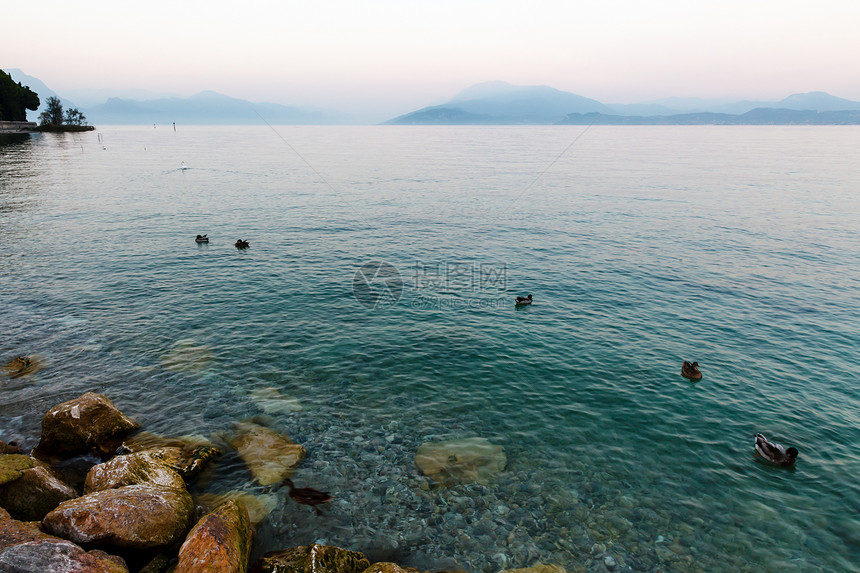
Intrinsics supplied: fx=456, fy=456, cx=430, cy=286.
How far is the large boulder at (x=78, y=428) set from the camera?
18547 mm

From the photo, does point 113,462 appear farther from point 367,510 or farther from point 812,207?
point 812,207

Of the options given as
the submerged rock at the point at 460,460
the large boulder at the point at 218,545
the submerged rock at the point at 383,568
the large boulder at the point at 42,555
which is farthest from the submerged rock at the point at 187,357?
the submerged rock at the point at 383,568

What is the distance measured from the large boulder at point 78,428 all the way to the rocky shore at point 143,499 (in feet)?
0.13

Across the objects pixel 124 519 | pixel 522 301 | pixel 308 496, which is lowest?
pixel 308 496

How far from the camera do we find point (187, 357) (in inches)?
1056

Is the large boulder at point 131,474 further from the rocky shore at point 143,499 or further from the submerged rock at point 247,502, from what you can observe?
the submerged rock at point 247,502

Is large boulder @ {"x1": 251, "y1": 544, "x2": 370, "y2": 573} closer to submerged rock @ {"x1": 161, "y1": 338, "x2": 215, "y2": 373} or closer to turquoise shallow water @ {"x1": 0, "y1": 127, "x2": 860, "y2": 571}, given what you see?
turquoise shallow water @ {"x1": 0, "y1": 127, "x2": 860, "y2": 571}

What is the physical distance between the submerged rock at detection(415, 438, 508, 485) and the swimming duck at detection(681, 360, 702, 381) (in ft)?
39.5

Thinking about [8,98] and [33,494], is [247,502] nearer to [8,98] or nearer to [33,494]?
[33,494]

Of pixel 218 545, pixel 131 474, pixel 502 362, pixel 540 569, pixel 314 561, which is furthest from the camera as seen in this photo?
pixel 502 362

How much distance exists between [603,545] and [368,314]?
70.9ft

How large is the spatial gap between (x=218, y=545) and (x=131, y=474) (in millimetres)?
5456

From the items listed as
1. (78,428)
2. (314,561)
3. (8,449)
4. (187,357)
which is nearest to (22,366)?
(187,357)

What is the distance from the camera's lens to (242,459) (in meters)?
18.9
